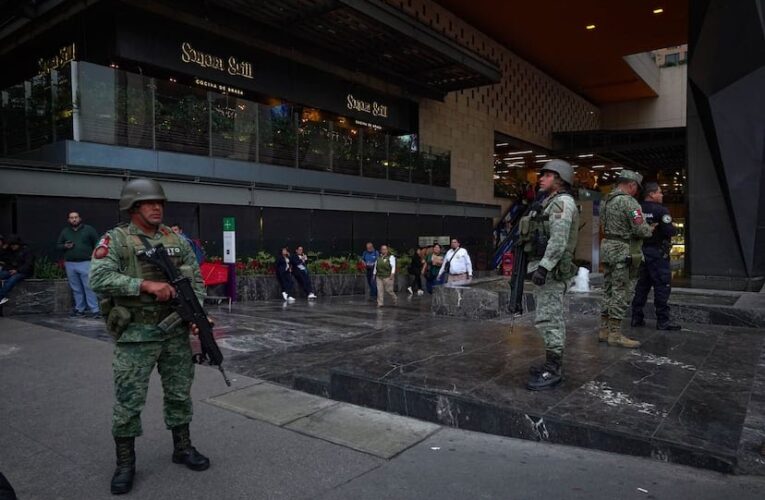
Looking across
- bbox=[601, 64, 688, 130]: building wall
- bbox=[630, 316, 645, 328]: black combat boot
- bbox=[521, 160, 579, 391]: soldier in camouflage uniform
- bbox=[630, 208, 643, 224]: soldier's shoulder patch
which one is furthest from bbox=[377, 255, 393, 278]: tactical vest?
bbox=[601, 64, 688, 130]: building wall

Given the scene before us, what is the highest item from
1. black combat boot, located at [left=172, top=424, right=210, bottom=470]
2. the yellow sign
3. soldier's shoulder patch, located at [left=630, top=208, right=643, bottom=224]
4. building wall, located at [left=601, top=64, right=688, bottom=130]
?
building wall, located at [left=601, top=64, right=688, bottom=130]

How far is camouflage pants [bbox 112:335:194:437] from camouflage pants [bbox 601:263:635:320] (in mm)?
4598

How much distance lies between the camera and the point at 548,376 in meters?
4.44

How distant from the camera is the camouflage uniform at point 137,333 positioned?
10.6 feet

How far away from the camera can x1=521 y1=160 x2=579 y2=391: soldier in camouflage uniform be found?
4.43 m

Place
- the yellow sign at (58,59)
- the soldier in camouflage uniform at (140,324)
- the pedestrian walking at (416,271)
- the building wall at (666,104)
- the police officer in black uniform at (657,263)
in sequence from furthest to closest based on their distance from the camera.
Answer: the building wall at (666,104), the pedestrian walking at (416,271), the yellow sign at (58,59), the police officer in black uniform at (657,263), the soldier in camouflage uniform at (140,324)

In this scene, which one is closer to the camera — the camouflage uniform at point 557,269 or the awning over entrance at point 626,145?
the camouflage uniform at point 557,269

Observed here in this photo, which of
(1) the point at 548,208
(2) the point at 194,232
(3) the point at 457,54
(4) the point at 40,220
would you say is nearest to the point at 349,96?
(3) the point at 457,54

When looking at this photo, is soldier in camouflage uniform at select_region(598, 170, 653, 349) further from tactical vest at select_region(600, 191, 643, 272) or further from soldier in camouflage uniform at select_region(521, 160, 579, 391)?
soldier in camouflage uniform at select_region(521, 160, 579, 391)

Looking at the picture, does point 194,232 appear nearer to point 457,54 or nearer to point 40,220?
point 40,220

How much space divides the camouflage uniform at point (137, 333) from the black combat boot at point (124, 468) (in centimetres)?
7

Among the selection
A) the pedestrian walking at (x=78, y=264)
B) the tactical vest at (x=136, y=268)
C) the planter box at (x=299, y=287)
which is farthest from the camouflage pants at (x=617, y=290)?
the planter box at (x=299, y=287)

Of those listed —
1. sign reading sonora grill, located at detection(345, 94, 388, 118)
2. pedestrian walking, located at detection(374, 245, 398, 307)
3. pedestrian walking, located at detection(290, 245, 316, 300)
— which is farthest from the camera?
sign reading sonora grill, located at detection(345, 94, 388, 118)

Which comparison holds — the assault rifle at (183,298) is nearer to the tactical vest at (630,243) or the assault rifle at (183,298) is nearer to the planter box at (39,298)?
the tactical vest at (630,243)
